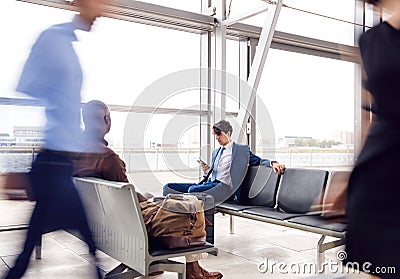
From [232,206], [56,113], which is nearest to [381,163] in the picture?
[56,113]

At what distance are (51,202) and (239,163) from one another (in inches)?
113

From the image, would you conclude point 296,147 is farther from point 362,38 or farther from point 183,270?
point 362,38

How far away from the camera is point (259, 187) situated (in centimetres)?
420

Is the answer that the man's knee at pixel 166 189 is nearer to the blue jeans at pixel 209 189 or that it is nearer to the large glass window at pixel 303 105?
the blue jeans at pixel 209 189

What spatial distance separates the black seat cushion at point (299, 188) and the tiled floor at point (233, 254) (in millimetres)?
445

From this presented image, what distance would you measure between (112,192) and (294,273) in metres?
1.70

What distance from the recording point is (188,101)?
19.9 feet

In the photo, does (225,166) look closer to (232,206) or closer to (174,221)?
A: (232,206)

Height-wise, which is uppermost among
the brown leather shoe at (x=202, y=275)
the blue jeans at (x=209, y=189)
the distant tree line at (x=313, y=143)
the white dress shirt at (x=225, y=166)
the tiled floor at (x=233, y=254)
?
the distant tree line at (x=313, y=143)

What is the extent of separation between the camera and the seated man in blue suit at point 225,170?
407 cm

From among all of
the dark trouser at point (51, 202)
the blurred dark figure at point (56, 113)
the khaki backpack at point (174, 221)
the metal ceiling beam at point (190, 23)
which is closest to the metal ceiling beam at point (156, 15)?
the metal ceiling beam at point (190, 23)

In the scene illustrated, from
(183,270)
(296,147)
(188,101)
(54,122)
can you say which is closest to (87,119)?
(54,122)

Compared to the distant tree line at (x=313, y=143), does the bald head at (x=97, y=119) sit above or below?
above

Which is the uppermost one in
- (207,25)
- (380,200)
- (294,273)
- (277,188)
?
(207,25)
